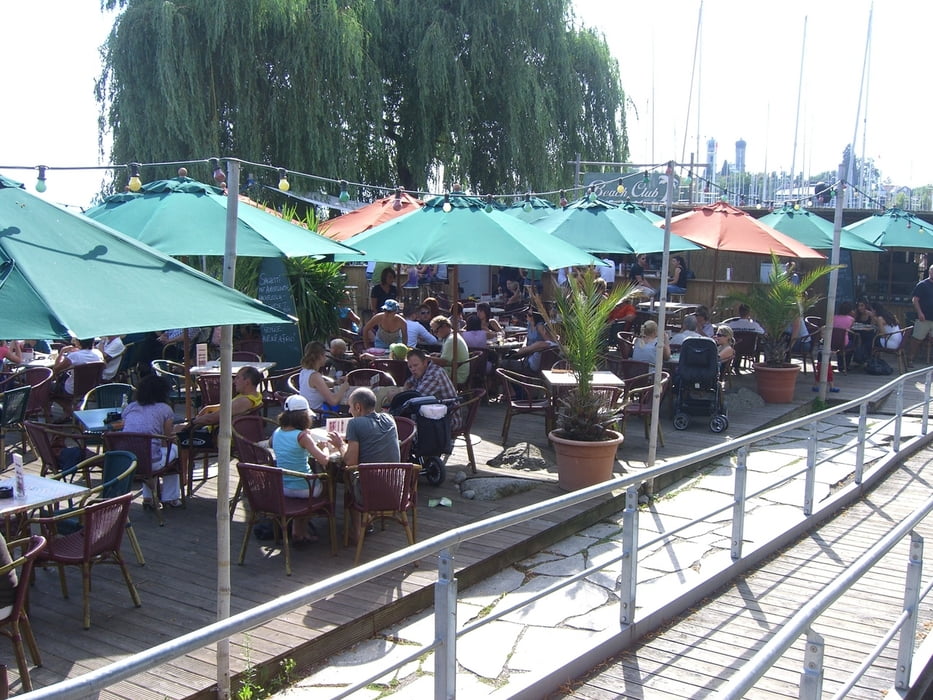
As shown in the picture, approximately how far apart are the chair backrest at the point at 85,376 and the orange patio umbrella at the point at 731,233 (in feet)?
25.8

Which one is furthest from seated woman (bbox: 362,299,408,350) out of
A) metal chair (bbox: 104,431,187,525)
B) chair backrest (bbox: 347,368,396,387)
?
metal chair (bbox: 104,431,187,525)

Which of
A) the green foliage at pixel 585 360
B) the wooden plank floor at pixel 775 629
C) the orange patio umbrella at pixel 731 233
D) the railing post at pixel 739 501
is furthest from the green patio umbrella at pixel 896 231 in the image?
the railing post at pixel 739 501

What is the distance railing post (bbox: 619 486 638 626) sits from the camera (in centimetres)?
473

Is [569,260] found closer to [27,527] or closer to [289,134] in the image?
[27,527]

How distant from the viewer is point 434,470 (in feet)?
23.8

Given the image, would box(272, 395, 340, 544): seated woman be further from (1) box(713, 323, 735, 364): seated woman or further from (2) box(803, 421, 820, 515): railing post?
(1) box(713, 323, 735, 364): seated woman

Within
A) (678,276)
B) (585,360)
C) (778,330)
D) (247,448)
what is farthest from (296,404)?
(678,276)

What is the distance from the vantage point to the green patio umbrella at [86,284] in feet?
10.1

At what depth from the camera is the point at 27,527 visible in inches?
193

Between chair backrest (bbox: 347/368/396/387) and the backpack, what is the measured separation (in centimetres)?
906

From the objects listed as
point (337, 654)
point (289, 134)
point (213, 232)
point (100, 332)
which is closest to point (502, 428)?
point (213, 232)

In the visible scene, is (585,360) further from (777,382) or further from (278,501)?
(777,382)

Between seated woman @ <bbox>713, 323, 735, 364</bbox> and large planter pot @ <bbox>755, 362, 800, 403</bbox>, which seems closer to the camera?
seated woman @ <bbox>713, 323, 735, 364</bbox>

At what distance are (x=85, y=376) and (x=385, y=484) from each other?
476 centimetres
